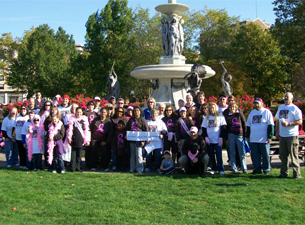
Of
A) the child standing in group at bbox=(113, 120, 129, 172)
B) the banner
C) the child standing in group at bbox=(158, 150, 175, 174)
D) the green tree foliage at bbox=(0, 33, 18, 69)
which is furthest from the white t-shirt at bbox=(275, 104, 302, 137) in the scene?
the green tree foliage at bbox=(0, 33, 18, 69)

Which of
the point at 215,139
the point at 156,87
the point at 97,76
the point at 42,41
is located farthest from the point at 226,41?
the point at 215,139

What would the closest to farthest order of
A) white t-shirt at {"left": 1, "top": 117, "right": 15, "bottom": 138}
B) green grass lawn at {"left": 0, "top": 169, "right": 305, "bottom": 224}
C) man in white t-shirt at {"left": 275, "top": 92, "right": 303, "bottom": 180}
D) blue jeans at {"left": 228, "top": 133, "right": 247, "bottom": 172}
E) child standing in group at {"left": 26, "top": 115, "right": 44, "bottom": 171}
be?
green grass lawn at {"left": 0, "top": 169, "right": 305, "bottom": 224}, man in white t-shirt at {"left": 275, "top": 92, "right": 303, "bottom": 180}, blue jeans at {"left": 228, "top": 133, "right": 247, "bottom": 172}, child standing in group at {"left": 26, "top": 115, "right": 44, "bottom": 171}, white t-shirt at {"left": 1, "top": 117, "right": 15, "bottom": 138}

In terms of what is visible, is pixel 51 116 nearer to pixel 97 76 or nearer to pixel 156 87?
pixel 156 87

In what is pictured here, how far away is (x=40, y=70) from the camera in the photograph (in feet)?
124

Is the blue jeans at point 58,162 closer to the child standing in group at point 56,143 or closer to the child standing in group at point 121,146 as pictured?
the child standing in group at point 56,143

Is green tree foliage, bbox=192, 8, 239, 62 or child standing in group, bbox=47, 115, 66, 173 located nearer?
child standing in group, bbox=47, 115, 66, 173

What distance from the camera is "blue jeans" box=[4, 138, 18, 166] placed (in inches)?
353

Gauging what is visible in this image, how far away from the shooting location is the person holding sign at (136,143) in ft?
26.0

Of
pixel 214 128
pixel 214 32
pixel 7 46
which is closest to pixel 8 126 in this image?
pixel 214 128

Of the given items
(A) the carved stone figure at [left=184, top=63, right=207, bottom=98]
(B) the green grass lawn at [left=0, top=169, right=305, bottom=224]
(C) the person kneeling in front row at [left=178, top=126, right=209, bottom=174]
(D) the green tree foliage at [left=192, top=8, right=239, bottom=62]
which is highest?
(D) the green tree foliage at [left=192, top=8, right=239, bottom=62]

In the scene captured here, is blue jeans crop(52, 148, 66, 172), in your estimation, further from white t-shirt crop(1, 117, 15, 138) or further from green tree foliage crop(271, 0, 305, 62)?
green tree foliage crop(271, 0, 305, 62)

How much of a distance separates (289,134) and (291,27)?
1179 inches

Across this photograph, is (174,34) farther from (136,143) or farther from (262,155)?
(262,155)

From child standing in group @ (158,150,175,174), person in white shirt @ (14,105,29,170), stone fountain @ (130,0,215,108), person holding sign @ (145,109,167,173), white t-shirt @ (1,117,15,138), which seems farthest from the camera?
stone fountain @ (130,0,215,108)
